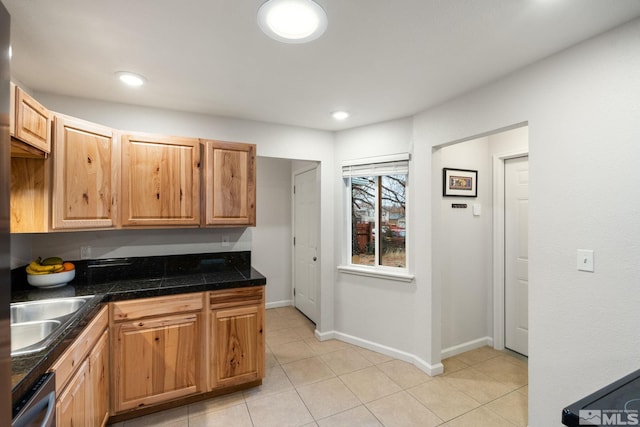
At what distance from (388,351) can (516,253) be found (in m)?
1.64

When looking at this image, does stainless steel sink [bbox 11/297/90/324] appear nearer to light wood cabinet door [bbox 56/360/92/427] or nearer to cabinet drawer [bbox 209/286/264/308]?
light wood cabinet door [bbox 56/360/92/427]

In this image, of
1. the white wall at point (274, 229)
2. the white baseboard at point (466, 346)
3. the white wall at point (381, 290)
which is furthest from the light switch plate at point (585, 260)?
the white wall at point (274, 229)

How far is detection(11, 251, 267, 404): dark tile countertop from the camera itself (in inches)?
71.8

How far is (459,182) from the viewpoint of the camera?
9.84ft

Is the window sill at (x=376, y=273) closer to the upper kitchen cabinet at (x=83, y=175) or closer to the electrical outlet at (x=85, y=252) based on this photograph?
the upper kitchen cabinet at (x=83, y=175)

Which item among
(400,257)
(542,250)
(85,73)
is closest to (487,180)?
(400,257)

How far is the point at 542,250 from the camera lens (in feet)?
5.99

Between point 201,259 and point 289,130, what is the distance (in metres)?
1.58

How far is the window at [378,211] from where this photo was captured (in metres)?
3.02

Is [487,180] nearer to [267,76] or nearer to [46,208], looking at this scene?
[267,76]

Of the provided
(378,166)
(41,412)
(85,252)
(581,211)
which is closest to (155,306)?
(85,252)

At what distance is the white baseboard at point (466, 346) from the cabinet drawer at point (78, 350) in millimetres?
2856

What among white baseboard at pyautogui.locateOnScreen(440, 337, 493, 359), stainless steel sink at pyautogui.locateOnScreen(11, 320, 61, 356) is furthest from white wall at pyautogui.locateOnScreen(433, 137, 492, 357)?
stainless steel sink at pyautogui.locateOnScreen(11, 320, 61, 356)

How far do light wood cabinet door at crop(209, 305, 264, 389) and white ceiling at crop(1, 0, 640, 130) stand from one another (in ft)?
5.71
